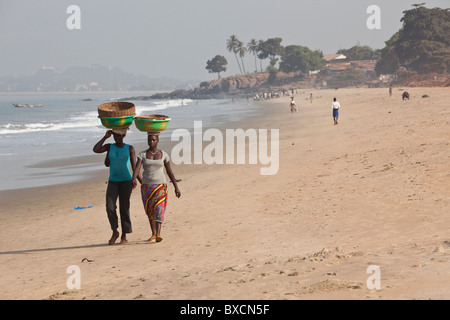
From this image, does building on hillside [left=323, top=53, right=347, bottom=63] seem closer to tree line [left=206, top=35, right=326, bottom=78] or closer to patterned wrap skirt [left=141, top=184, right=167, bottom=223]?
tree line [left=206, top=35, right=326, bottom=78]

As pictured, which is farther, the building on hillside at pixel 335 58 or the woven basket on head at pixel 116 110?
the building on hillside at pixel 335 58

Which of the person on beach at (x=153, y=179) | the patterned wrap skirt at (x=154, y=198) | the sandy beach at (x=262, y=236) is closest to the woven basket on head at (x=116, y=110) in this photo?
the person on beach at (x=153, y=179)

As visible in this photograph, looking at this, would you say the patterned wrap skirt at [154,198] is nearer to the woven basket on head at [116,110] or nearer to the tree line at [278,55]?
the woven basket on head at [116,110]

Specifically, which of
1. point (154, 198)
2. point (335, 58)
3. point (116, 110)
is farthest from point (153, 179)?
point (335, 58)

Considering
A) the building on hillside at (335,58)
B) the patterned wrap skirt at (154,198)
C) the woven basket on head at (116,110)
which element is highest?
the building on hillside at (335,58)

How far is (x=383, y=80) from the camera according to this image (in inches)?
4154

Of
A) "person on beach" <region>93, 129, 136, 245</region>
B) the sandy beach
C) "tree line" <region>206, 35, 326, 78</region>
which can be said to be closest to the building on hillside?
"tree line" <region>206, 35, 326, 78</region>

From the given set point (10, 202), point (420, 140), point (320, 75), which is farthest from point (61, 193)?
point (320, 75)

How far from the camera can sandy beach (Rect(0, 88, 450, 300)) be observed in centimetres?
529

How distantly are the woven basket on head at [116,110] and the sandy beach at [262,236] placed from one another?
1940 mm

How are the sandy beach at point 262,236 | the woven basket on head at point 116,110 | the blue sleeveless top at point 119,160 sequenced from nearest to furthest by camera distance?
the sandy beach at point 262,236, the woven basket on head at point 116,110, the blue sleeveless top at point 119,160

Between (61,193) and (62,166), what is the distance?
551cm

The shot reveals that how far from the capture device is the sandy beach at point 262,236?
5290 mm
